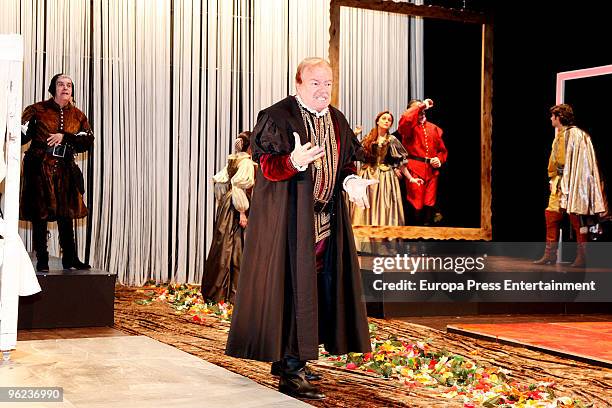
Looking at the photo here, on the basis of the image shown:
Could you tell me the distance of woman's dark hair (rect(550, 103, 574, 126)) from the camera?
7.79 metres

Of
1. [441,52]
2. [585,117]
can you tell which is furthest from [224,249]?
[585,117]

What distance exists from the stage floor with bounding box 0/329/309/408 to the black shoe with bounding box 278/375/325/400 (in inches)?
2.4

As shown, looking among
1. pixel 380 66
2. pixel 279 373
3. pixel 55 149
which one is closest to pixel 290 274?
pixel 279 373

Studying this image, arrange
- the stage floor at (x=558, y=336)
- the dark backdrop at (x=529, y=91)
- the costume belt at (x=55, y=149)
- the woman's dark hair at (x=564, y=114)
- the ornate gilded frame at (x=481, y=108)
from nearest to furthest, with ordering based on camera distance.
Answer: the stage floor at (x=558, y=336) < the costume belt at (x=55, y=149) < the woman's dark hair at (x=564, y=114) < the ornate gilded frame at (x=481, y=108) < the dark backdrop at (x=529, y=91)

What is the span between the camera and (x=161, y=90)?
867 centimetres

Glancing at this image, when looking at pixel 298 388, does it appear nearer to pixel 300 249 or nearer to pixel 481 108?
pixel 300 249

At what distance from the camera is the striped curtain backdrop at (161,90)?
323 inches

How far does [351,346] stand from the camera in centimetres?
355

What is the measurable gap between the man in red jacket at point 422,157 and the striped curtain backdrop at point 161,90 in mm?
999

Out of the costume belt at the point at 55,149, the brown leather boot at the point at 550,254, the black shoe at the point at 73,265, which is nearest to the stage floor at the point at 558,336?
the brown leather boot at the point at 550,254

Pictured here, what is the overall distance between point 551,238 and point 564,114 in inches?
46.2

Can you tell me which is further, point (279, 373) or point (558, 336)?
point (558, 336)

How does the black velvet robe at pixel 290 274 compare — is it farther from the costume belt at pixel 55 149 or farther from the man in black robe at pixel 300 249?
the costume belt at pixel 55 149

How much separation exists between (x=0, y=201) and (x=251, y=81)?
3.00 m
